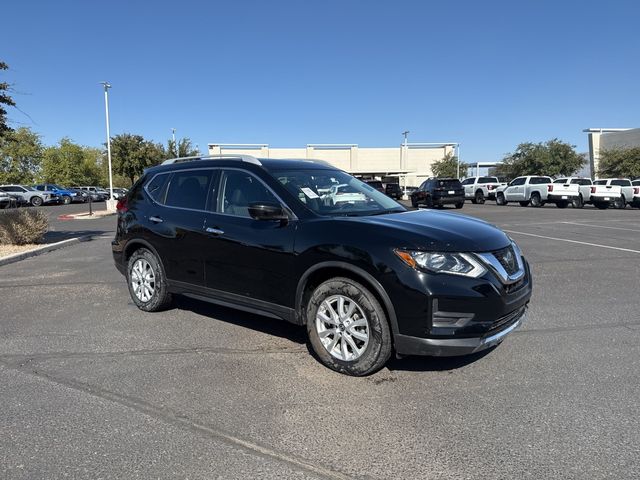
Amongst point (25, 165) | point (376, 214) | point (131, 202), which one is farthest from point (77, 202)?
point (376, 214)

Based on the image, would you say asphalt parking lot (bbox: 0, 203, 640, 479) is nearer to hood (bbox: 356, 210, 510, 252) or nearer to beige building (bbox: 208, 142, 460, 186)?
hood (bbox: 356, 210, 510, 252)

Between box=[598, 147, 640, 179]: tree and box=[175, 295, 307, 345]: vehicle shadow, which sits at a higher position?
box=[598, 147, 640, 179]: tree

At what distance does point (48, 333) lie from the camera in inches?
206

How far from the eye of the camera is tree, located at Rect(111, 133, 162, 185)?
143 feet

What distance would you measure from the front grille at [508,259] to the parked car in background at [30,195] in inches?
1613

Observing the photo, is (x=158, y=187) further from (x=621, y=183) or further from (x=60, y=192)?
(x=60, y=192)

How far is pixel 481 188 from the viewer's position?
35812 millimetres

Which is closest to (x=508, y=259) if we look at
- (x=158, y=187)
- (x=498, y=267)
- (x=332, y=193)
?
(x=498, y=267)

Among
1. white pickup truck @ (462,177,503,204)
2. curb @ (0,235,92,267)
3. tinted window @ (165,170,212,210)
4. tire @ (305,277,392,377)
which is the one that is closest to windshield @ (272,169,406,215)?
tire @ (305,277,392,377)

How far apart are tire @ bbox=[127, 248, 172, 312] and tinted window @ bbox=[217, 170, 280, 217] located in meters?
1.31

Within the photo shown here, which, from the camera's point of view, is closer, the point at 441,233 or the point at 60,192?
the point at 441,233

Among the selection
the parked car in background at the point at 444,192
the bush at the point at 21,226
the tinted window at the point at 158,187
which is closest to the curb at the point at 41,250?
the bush at the point at 21,226

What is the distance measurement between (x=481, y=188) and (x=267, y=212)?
3405 centimetres

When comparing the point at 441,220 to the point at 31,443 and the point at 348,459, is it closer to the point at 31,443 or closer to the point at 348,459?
the point at 348,459
